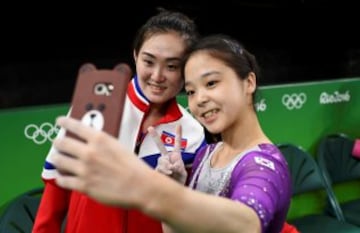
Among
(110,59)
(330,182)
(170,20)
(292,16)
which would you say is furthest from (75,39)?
(330,182)

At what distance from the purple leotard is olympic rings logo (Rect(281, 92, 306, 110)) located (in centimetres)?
160

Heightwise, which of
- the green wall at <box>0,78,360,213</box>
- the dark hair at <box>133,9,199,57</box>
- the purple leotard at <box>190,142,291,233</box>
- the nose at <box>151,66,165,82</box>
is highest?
the dark hair at <box>133,9,199,57</box>

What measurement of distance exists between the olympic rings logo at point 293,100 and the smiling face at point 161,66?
60.0 inches

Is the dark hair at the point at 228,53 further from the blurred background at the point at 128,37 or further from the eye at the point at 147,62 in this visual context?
the blurred background at the point at 128,37

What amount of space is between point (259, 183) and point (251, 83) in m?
0.24

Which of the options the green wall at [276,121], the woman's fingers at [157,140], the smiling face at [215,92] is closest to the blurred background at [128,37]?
the green wall at [276,121]

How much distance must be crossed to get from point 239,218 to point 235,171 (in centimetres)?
18

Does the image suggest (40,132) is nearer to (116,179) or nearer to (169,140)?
(169,140)

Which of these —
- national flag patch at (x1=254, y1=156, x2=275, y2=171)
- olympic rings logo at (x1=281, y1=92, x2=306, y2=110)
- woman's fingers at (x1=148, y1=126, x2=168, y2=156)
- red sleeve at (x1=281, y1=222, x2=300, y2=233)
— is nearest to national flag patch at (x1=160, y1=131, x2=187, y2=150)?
woman's fingers at (x1=148, y1=126, x2=168, y2=156)

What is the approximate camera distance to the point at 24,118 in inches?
64.3

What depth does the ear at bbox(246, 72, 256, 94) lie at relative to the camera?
0.78m

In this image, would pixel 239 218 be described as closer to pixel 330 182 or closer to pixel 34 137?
pixel 34 137

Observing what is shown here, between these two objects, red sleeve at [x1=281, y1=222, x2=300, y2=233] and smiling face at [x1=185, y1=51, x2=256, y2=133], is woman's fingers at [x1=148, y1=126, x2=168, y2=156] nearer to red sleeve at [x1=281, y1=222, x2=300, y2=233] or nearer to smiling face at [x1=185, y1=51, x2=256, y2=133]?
smiling face at [x1=185, y1=51, x2=256, y2=133]

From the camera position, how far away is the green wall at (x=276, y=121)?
5.34 feet
